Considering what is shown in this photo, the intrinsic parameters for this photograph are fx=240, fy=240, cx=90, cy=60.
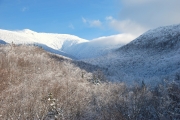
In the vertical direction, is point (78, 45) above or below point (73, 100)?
above

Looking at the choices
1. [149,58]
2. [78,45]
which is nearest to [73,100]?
[149,58]

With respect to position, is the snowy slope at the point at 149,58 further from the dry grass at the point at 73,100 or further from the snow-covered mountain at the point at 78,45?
the snow-covered mountain at the point at 78,45

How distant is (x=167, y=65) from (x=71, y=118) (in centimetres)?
2162

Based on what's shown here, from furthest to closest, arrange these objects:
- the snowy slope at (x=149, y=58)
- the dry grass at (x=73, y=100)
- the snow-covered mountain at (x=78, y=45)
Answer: the snow-covered mountain at (x=78, y=45), the snowy slope at (x=149, y=58), the dry grass at (x=73, y=100)

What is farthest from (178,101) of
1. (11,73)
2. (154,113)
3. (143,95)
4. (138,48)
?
(138,48)

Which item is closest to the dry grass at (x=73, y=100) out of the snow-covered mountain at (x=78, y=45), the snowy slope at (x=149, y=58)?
the snowy slope at (x=149, y=58)

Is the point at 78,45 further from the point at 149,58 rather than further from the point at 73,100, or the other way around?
the point at 73,100

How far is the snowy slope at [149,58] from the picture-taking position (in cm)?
2781

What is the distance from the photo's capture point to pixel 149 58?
3650 centimetres

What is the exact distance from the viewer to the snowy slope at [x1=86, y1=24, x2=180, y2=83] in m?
27.8

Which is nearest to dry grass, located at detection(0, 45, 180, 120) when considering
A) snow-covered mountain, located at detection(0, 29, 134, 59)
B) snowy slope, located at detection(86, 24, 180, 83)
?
snowy slope, located at detection(86, 24, 180, 83)

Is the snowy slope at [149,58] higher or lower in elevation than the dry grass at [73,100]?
higher

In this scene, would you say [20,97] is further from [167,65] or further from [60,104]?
[167,65]

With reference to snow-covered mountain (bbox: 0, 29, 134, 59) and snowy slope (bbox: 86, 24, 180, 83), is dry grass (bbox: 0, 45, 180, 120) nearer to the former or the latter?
snowy slope (bbox: 86, 24, 180, 83)
